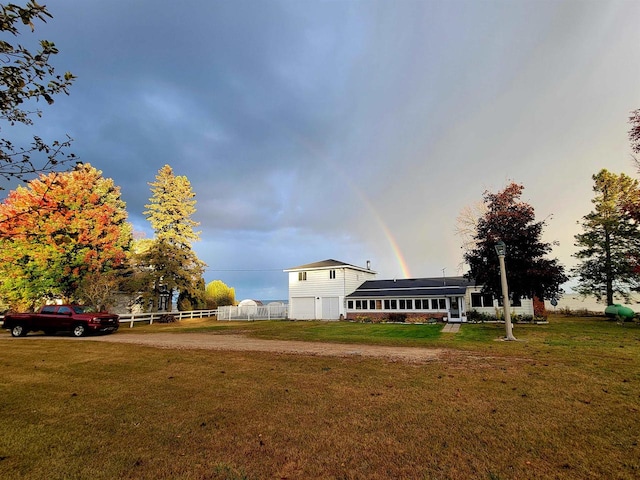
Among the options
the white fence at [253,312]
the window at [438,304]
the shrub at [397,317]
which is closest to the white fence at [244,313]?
the white fence at [253,312]

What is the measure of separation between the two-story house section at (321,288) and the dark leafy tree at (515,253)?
15492mm

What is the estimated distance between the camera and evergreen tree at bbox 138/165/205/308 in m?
32.0

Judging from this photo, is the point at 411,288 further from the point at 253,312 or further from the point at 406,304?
the point at 253,312

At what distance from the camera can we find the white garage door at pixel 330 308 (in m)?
33.3

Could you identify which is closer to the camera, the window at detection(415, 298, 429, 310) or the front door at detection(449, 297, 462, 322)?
the front door at detection(449, 297, 462, 322)

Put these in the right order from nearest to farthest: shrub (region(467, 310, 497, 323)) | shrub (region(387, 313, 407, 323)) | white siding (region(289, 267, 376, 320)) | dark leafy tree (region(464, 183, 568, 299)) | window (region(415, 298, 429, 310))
→ dark leafy tree (region(464, 183, 568, 299))
shrub (region(467, 310, 497, 323))
shrub (region(387, 313, 407, 323))
window (region(415, 298, 429, 310))
white siding (region(289, 267, 376, 320))

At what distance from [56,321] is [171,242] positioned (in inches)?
685

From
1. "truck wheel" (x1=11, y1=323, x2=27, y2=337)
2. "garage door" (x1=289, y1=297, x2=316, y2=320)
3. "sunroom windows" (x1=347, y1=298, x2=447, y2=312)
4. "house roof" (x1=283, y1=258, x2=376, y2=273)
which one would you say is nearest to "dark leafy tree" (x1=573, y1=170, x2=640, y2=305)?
"sunroom windows" (x1=347, y1=298, x2=447, y2=312)

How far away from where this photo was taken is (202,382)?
7055mm

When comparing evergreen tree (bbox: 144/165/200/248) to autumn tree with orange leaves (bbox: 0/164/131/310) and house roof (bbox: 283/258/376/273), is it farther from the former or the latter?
house roof (bbox: 283/258/376/273)

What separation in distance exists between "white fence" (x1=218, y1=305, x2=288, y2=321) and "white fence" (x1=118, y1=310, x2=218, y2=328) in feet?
11.1

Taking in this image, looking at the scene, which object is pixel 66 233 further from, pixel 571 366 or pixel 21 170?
pixel 571 366

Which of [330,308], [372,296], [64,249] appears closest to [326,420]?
[372,296]

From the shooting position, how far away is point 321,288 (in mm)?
34438
